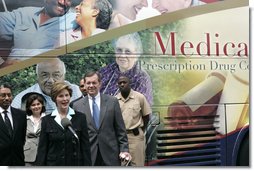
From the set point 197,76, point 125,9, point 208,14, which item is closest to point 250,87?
point 197,76

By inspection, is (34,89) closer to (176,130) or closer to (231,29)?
(176,130)

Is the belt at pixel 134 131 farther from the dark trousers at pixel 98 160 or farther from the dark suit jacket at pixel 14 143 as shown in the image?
the dark suit jacket at pixel 14 143

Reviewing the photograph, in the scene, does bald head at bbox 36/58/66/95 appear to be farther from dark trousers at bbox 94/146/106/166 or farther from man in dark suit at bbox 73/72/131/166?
dark trousers at bbox 94/146/106/166

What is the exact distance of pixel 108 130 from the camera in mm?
5668

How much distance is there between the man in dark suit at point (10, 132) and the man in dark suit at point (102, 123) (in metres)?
0.71

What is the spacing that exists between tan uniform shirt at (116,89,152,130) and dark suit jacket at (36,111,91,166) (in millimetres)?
531

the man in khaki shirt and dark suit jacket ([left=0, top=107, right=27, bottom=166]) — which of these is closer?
dark suit jacket ([left=0, top=107, right=27, bottom=166])

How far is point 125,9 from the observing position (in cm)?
565

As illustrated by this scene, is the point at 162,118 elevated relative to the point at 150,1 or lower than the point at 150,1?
lower

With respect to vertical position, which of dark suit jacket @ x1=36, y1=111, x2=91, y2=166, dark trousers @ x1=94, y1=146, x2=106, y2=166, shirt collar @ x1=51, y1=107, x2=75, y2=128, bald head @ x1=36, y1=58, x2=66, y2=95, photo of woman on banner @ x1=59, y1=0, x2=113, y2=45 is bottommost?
dark trousers @ x1=94, y1=146, x2=106, y2=166

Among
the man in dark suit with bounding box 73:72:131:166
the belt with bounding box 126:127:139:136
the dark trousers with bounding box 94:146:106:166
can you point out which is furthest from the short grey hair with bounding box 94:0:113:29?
the dark trousers with bounding box 94:146:106:166

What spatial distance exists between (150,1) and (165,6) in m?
0.20

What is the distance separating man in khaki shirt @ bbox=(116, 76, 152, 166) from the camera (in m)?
5.71

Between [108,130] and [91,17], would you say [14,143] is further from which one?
[91,17]
